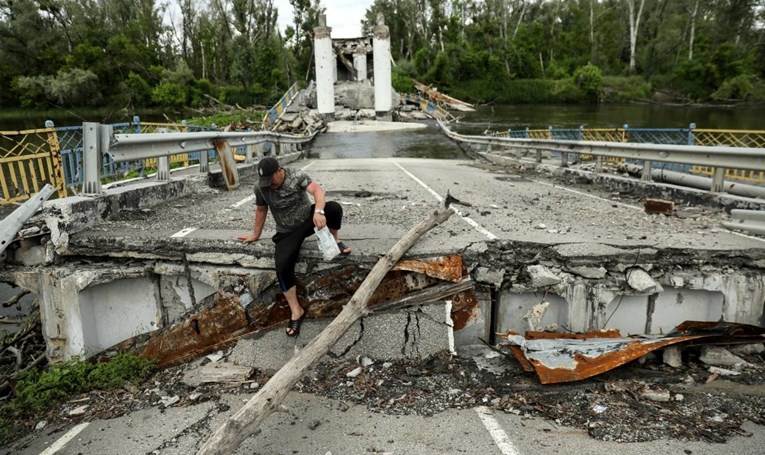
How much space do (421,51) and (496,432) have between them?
74.9m

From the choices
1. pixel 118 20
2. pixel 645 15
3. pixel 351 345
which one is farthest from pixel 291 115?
pixel 645 15

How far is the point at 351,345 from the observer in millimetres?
4059

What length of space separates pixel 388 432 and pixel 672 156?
6591 mm

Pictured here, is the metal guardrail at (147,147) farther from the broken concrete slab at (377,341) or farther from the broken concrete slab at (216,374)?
the broken concrete slab at (377,341)

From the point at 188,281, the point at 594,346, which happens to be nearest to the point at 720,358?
the point at 594,346

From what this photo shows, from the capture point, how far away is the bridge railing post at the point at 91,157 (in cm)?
511

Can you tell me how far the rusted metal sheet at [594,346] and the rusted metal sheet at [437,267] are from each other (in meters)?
0.73

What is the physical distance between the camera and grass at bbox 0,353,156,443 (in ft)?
12.3

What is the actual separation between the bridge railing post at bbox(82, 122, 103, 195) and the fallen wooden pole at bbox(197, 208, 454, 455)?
11.4 feet

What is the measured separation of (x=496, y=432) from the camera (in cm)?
312

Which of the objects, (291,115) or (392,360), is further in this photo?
(291,115)

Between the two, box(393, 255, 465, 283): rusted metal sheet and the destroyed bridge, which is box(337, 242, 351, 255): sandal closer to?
the destroyed bridge

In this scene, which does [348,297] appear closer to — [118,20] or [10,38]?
[10,38]

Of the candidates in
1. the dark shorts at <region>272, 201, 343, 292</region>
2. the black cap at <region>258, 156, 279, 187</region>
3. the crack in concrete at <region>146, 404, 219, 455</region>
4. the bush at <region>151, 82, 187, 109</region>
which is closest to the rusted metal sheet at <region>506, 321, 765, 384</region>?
the dark shorts at <region>272, 201, 343, 292</region>
